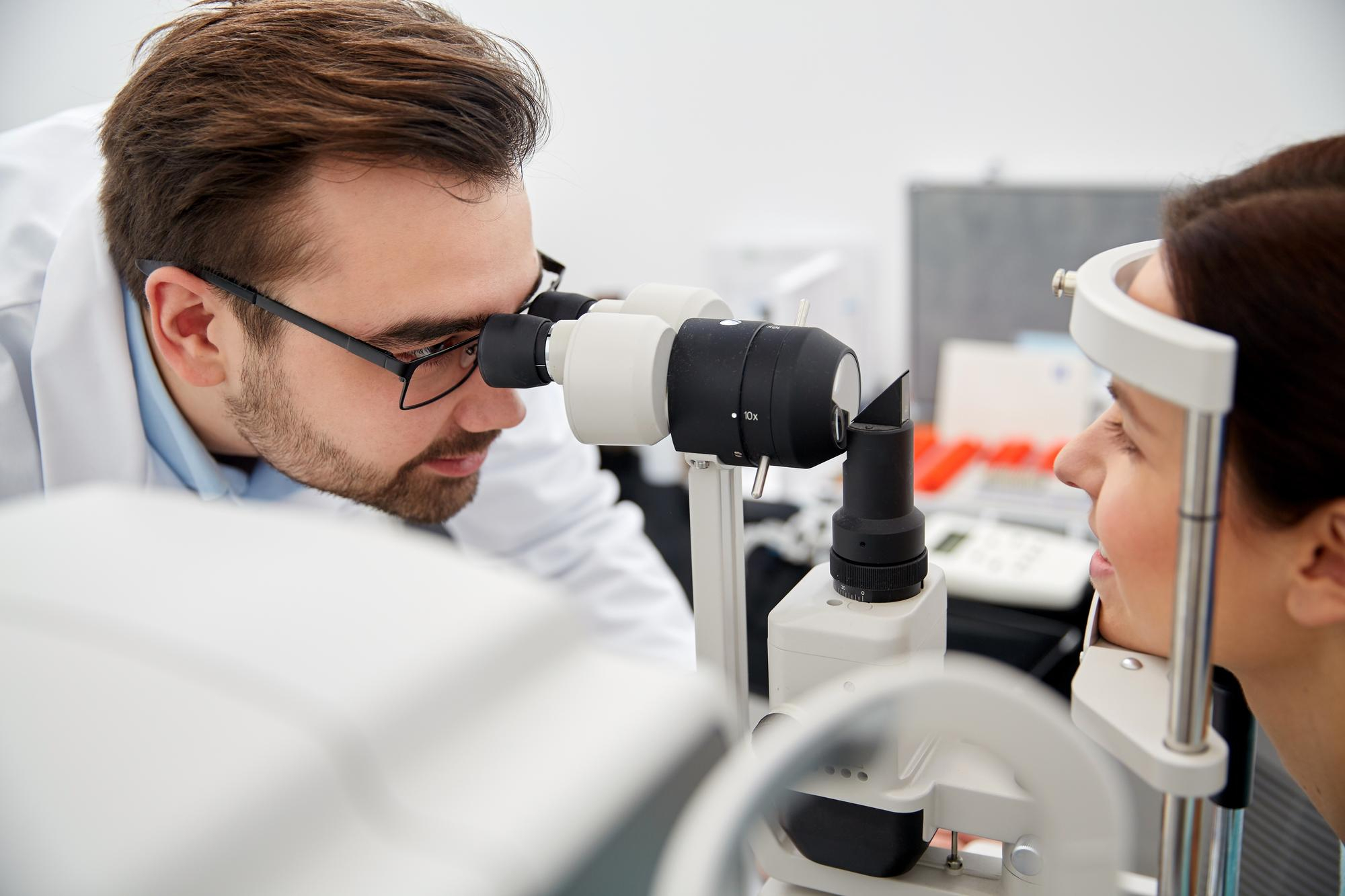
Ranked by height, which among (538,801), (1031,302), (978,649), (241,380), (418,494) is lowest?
(978,649)

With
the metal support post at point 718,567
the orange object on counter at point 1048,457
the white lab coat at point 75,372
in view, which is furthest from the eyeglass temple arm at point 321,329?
the orange object on counter at point 1048,457

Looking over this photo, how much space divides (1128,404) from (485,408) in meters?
0.68

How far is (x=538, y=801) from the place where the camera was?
294 millimetres

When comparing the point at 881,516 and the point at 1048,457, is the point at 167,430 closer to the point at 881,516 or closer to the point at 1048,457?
the point at 881,516

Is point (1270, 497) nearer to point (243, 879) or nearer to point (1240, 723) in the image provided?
point (1240, 723)

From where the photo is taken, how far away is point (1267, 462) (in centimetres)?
59

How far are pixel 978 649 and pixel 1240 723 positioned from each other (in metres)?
0.98

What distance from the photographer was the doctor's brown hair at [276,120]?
100cm

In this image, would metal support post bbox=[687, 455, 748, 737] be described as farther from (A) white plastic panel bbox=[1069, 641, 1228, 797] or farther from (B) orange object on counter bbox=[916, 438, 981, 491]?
(B) orange object on counter bbox=[916, 438, 981, 491]

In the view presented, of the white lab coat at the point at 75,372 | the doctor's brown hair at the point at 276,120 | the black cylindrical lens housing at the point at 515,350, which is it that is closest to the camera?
the black cylindrical lens housing at the point at 515,350

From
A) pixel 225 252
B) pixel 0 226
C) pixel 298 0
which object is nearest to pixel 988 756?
pixel 225 252

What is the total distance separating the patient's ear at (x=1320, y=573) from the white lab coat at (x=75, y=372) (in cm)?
95

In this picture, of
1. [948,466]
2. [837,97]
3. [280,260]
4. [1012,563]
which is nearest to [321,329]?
[280,260]

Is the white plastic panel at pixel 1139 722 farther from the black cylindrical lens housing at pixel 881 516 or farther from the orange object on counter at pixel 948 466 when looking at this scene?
the orange object on counter at pixel 948 466
